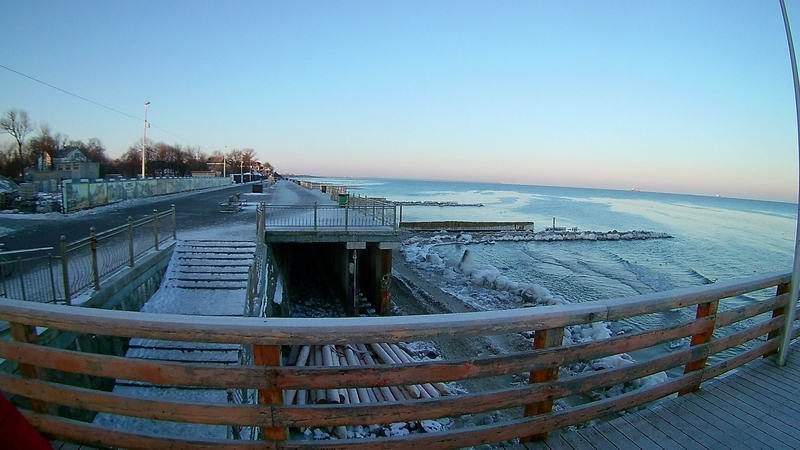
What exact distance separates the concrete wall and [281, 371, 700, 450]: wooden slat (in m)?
21.1

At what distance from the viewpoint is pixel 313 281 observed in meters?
19.4

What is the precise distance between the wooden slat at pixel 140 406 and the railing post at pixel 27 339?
0.05 metres

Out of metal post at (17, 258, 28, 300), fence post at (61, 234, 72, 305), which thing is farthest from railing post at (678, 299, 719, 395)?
metal post at (17, 258, 28, 300)

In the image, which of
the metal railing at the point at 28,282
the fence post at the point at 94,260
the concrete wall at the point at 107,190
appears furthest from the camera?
the concrete wall at the point at 107,190

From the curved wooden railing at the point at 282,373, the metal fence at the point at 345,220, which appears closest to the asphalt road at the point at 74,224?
the metal fence at the point at 345,220

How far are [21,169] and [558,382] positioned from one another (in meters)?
70.4

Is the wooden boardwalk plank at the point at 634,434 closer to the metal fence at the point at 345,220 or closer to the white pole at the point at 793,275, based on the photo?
the white pole at the point at 793,275

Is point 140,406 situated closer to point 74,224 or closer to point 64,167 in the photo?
point 74,224

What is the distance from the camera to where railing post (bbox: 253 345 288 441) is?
195cm

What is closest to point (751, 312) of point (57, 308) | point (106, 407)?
point (106, 407)

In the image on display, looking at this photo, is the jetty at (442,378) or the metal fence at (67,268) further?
the metal fence at (67,268)

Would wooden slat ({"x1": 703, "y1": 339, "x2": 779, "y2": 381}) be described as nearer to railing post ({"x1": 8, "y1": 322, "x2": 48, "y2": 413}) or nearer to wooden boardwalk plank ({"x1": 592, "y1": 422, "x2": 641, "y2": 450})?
wooden boardwalk plank ({"x1": 592, "y1": 422, "x2": 641, "y2": 450})

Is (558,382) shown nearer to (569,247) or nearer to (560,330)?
(560,330)

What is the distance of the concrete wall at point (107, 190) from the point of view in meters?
17.4
